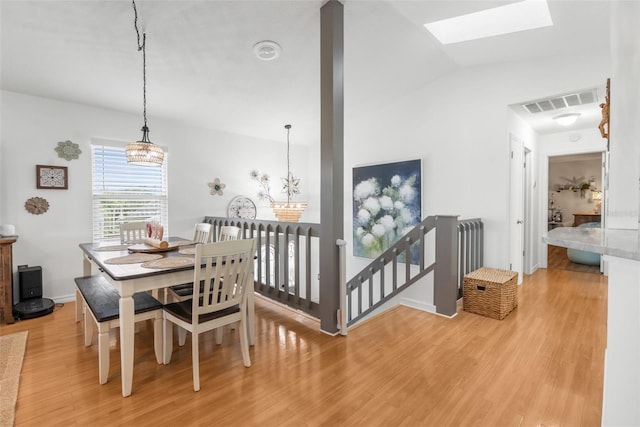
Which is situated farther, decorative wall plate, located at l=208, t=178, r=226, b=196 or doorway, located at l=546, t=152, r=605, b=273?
doorway, located at l=546, t=152, r=605, b=273

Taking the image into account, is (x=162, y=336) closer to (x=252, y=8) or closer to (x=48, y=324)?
(x=48, y=324)

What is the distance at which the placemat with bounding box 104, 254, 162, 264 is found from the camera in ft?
7.43

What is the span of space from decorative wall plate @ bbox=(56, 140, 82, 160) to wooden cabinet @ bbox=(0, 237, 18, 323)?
1.13 meters

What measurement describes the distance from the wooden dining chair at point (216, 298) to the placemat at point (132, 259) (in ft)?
1.48

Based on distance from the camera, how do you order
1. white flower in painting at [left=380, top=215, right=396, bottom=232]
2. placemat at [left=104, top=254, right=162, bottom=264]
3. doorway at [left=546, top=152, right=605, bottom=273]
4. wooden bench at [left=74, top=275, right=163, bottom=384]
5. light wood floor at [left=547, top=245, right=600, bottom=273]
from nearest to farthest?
wooden bench at [left=74, top=275, right=163, bottom=384]
placemat at [left=104, top=254, right=162, bottom=264]
white flower in painting at [left=380, top=215, right=396, bottom=232]
light wood floor at [left=547, top=245, right=600, bottom=273]
doorway at [left=546, top=152, right=605, bottom=273]

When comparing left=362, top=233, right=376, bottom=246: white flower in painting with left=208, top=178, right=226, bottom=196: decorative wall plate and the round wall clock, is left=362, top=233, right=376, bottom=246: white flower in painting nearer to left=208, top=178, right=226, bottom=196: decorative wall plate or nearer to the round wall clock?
the round wall clock

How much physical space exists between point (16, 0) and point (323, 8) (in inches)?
91.7

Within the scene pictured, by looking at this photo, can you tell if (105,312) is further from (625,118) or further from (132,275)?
(625,118)

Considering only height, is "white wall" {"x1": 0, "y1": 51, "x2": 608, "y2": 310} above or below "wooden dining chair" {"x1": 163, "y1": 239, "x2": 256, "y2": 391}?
above

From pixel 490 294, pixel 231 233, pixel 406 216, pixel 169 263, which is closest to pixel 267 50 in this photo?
pixel 231 233

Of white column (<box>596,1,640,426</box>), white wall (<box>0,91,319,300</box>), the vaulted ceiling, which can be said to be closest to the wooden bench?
white wall (<box>0,91,319,300</box>)

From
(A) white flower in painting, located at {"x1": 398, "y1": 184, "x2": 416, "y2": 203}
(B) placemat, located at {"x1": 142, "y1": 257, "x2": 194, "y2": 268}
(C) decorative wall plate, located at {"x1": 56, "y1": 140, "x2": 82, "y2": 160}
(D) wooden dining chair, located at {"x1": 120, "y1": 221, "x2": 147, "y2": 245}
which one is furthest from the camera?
(A) white flower in painting, located at {"x1": 398, "y1": 184, "x2": 416, "y2": 203}

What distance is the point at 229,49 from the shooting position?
3.12 meters

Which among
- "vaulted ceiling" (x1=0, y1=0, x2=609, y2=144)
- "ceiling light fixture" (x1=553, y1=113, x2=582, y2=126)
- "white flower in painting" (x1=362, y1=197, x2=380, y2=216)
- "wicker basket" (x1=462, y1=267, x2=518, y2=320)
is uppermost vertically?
"vaulted ceiling" (x1=0, y1=0, x2=609, y2=144)
